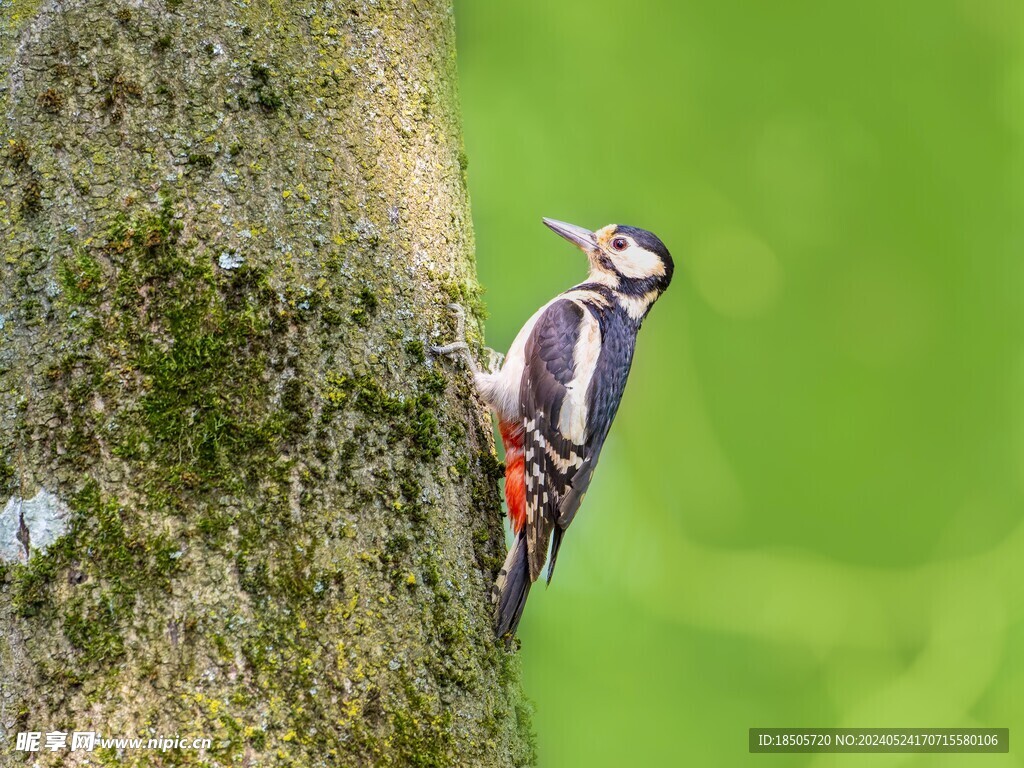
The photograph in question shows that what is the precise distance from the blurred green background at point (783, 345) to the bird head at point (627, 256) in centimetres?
53

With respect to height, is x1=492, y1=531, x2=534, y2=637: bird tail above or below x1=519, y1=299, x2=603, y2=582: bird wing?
above

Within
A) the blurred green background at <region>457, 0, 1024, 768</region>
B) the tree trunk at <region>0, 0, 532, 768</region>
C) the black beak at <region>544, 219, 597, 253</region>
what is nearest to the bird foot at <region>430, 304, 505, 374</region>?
the tree trunk at <region>0, 0, 532, 768</region>

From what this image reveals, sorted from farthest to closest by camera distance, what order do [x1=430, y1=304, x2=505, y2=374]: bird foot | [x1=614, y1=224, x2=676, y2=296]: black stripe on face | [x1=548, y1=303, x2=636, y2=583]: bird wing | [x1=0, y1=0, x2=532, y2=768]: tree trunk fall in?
1. [x1=614, y1=224, x2=676, y2=296]: black stripe on face
2. [x1=548, y1=303, x2=636, y2=583]: bird wing
3. [x1=430, y1=304, x2=505, y2=374]: bird foot
4. [x1=0, y1=0, x2=532, y2=768]: tree trunk

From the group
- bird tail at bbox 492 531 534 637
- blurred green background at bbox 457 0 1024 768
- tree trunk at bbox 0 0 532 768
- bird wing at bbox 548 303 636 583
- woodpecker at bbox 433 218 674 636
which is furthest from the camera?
blurred green background at bbox 457 0 1024 768

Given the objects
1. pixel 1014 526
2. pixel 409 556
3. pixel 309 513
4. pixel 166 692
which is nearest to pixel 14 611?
pixel 166 692

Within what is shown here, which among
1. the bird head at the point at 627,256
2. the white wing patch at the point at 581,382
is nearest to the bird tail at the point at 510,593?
the white wing patch at the point at 581,382

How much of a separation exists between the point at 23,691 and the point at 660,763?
3450 mm

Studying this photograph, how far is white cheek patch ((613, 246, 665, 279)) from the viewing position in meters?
3.89

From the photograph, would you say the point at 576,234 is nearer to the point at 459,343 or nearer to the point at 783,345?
the point at 783,345

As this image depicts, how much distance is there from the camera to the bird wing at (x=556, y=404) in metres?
2.92

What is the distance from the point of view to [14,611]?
1.54m

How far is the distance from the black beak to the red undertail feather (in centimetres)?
114

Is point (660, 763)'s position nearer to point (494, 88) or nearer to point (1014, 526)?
point (1014, 526)

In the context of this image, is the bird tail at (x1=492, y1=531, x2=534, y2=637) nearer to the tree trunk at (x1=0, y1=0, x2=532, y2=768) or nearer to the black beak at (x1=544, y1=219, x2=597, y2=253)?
the tree trunk at (x1=0, y1=0, x2=532, y2=768)
